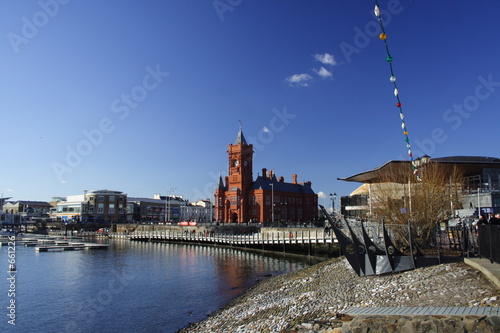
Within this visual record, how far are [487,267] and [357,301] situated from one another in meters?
5.01

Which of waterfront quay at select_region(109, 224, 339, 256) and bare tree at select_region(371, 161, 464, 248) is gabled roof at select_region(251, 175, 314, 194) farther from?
bare tree at select_region(371, 161, 464, 248)

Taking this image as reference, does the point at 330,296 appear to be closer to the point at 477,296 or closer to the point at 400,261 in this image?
the point at 400,261

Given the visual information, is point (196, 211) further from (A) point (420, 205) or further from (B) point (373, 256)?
(B) point (373, 256)

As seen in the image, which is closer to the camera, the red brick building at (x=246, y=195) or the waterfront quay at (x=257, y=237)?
the waterfront quay at (x=257, y=237)

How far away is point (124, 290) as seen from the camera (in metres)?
28.6

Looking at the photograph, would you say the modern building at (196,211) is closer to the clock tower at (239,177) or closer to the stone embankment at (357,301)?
the clock tower at (239,177)

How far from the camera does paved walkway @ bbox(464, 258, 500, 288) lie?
1224 cm

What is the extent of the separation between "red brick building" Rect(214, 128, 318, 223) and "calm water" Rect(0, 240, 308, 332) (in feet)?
130

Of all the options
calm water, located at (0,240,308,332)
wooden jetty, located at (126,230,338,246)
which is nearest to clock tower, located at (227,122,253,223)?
wooden jetty, located at (126,230,338,246)

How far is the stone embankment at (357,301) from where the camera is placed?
7938 millimetres

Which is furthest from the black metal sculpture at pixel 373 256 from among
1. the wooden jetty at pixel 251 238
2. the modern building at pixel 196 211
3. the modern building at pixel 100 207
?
the modern building at pixel 196 211

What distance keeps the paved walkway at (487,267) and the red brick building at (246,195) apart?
221 ft

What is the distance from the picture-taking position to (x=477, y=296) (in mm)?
11805

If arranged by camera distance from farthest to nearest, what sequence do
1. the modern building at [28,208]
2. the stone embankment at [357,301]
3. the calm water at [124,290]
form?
1. the modern building at [28,208]
2. the calm water at [124,290]
3. the stone embankment at [357,301]
